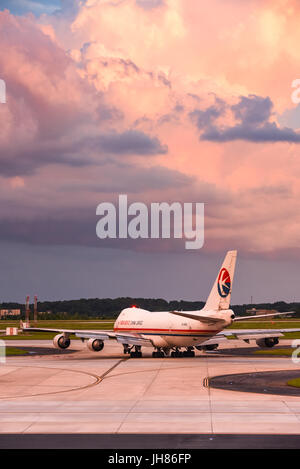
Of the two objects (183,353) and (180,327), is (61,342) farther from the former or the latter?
(180,327)

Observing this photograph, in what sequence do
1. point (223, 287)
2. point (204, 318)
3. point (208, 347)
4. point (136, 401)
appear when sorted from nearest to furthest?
point (136, 401) → point (204, 318) → point (223, 287) → point (208, 347)

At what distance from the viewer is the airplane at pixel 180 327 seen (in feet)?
208

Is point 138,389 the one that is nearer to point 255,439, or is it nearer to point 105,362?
point 255,439

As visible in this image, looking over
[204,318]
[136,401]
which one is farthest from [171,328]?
[136,401]

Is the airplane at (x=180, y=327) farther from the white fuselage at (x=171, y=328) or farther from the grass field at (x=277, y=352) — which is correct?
the grass field at (x=277, y=352)

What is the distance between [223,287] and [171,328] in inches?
261

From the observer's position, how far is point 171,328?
65188 millimetres

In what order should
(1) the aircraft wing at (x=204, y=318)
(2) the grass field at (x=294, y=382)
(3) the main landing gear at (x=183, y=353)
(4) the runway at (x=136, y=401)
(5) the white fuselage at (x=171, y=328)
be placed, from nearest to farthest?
(4) the runway at (x=136, y=401)
(2) the grass field at (x=294, y=382)
(1) the aircraft wing at (x=204, y=318)
(5) the white fuselage at (x=171, y=328)
(3) the main landing gear at (x=183, y=353)

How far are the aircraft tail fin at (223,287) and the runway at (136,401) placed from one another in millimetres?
6457

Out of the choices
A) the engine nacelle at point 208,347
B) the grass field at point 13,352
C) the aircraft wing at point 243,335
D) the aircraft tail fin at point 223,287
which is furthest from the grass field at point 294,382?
the grass field at point 13,352

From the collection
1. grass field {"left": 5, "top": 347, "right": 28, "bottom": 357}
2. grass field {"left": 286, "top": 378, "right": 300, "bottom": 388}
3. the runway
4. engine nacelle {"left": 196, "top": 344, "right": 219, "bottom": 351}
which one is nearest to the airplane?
engine nacelle {"left": 196, "top": 344, "right": 219, "bottom": 351}

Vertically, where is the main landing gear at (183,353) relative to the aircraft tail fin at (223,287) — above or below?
below

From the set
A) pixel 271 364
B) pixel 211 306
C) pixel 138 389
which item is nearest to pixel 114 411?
pixel 138 389
